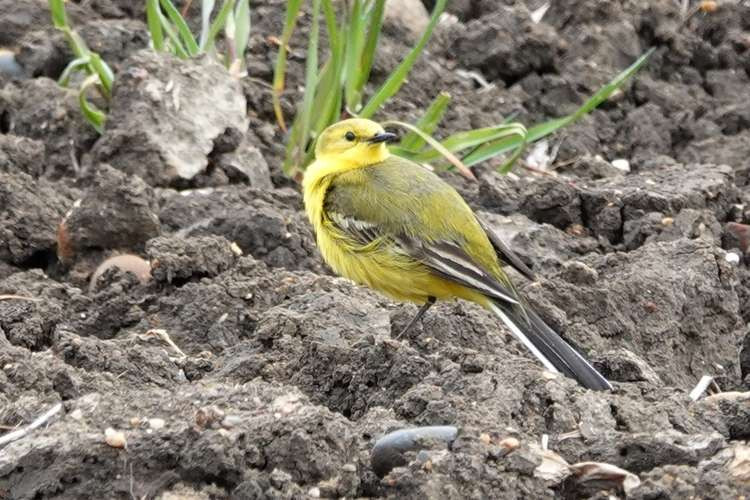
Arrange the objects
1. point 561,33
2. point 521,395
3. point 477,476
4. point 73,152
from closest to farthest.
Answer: point 477,476, point 521,395, point 73,152, point 561,33

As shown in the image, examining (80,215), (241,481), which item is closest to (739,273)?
(80,215)

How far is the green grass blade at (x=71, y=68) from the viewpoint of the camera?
7916 mm

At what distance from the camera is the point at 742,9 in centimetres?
1041

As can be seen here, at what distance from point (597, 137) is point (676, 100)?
2.07 ft

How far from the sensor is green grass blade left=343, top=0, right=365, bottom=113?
7.70 meters

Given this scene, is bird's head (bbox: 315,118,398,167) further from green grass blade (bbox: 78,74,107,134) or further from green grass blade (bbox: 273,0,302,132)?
green grass blade (bbox: 78,74,107,134)

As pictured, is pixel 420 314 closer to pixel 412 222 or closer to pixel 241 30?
pixel 412 222

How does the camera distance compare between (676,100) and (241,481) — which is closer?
(241,481)

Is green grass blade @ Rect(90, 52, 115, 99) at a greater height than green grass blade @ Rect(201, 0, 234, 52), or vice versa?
green grass blade @ Rect(201, 0, 234, 52)

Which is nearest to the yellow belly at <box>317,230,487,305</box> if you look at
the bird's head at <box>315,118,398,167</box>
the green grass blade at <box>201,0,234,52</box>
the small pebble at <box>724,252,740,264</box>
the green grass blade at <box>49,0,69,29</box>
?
the bird's head at <box>315,118,398,167</box>

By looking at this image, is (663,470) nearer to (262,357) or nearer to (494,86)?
(262,357)

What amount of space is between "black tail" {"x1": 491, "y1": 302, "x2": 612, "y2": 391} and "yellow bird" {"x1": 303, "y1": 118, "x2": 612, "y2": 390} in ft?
0.12

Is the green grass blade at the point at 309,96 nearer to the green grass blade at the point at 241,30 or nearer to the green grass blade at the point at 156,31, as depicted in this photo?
the green grass blade at the point at 241,30

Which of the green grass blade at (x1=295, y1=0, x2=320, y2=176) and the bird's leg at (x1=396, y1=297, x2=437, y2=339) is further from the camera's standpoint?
the green grass blade at (x1=295, y1=0, x2=320, y2=176)
